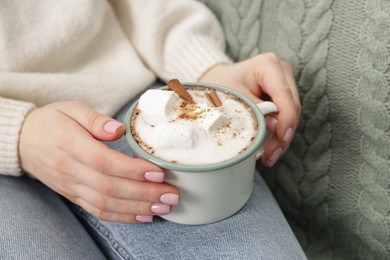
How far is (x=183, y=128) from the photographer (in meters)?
0.49

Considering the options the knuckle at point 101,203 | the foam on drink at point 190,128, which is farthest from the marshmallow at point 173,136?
the knuckle at point 101,203

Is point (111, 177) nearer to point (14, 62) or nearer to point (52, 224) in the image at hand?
point (52, 224)

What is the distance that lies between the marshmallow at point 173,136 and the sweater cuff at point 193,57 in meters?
0.33

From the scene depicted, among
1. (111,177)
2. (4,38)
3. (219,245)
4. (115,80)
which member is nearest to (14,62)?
(4,38)

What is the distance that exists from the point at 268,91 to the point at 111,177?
26 cm

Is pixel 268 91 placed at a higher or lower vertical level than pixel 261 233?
higher

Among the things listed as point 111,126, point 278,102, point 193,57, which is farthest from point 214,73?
point 111,126

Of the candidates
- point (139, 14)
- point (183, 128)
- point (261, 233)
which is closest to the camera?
point (183, 128)

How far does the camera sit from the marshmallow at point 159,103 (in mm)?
530

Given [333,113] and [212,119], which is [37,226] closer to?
[212,119]

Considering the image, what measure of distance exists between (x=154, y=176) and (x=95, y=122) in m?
0.11

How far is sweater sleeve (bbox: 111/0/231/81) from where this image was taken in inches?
32.3

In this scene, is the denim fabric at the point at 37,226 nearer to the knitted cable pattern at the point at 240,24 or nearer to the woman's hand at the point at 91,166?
the woman's hand at the point at 91,166

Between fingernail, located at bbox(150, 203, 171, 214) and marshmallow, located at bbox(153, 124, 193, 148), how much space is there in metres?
0.08
